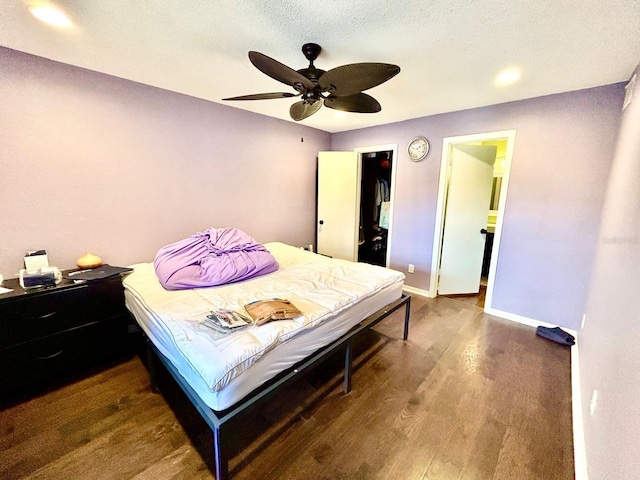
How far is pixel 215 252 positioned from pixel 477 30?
2.53 meters

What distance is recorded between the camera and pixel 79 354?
1982 millimetres

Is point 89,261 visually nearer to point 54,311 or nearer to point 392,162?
point 54,311

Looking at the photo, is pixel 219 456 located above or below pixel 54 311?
below

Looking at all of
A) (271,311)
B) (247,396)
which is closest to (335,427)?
(247,396)

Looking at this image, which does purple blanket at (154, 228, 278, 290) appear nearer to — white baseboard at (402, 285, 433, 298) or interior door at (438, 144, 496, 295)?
white baseboard at (402, 285, 433, 298)

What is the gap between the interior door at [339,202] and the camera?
4.12m

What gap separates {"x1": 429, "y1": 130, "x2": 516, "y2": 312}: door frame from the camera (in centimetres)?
292

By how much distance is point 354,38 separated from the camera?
5.62ft

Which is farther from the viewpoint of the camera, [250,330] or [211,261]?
[211,261]

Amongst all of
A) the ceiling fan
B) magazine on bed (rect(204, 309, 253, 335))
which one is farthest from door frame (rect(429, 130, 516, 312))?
magazine on bed (rect(204, 309, 253, 335))

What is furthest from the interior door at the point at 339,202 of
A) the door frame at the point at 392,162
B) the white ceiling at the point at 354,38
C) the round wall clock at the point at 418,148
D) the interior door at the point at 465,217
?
the white ceiling at the point at 354,38

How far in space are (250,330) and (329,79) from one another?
4.99 feet

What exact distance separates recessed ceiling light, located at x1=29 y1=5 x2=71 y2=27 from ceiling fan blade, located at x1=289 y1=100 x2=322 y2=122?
1453 millimetres

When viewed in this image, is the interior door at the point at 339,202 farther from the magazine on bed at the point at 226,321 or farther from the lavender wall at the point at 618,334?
the magazine on bed at the point at 226,321
